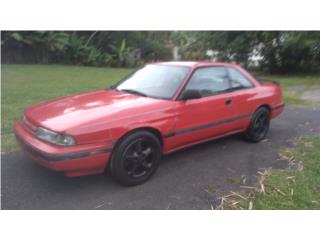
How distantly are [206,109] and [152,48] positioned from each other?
1990 cm

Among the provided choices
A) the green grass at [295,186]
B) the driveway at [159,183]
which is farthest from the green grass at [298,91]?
the green grass at [295,186]

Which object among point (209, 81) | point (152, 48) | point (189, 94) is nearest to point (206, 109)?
point (189, 94)

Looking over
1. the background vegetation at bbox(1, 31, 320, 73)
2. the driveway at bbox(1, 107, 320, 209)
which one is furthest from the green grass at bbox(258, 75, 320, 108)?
the driveway at bbox(1, 107, 320, 209)

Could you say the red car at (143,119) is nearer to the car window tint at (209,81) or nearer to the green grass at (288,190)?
the car window tint at (209,81)

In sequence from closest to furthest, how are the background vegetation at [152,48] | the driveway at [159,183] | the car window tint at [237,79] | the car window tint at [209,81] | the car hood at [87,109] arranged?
the driveway at [159,183], the car hood at [87,109], the car window tint at [209,81], the car window tint at [237,79], the background vegetation at [152,48]

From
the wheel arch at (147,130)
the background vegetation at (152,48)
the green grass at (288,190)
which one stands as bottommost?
the green grass at (288,190)

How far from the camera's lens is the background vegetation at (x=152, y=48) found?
14188 mm

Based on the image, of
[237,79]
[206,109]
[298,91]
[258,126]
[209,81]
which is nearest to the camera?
[206,109]

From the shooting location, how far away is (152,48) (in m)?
23.3

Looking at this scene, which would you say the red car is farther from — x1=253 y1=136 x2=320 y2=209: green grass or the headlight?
x1=253 y1=136 x2=320 y2=209: green grass

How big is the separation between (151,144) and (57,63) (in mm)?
17336

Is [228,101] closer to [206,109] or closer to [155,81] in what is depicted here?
[206,109]

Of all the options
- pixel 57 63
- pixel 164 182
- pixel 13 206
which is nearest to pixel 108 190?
pixel 164 182
